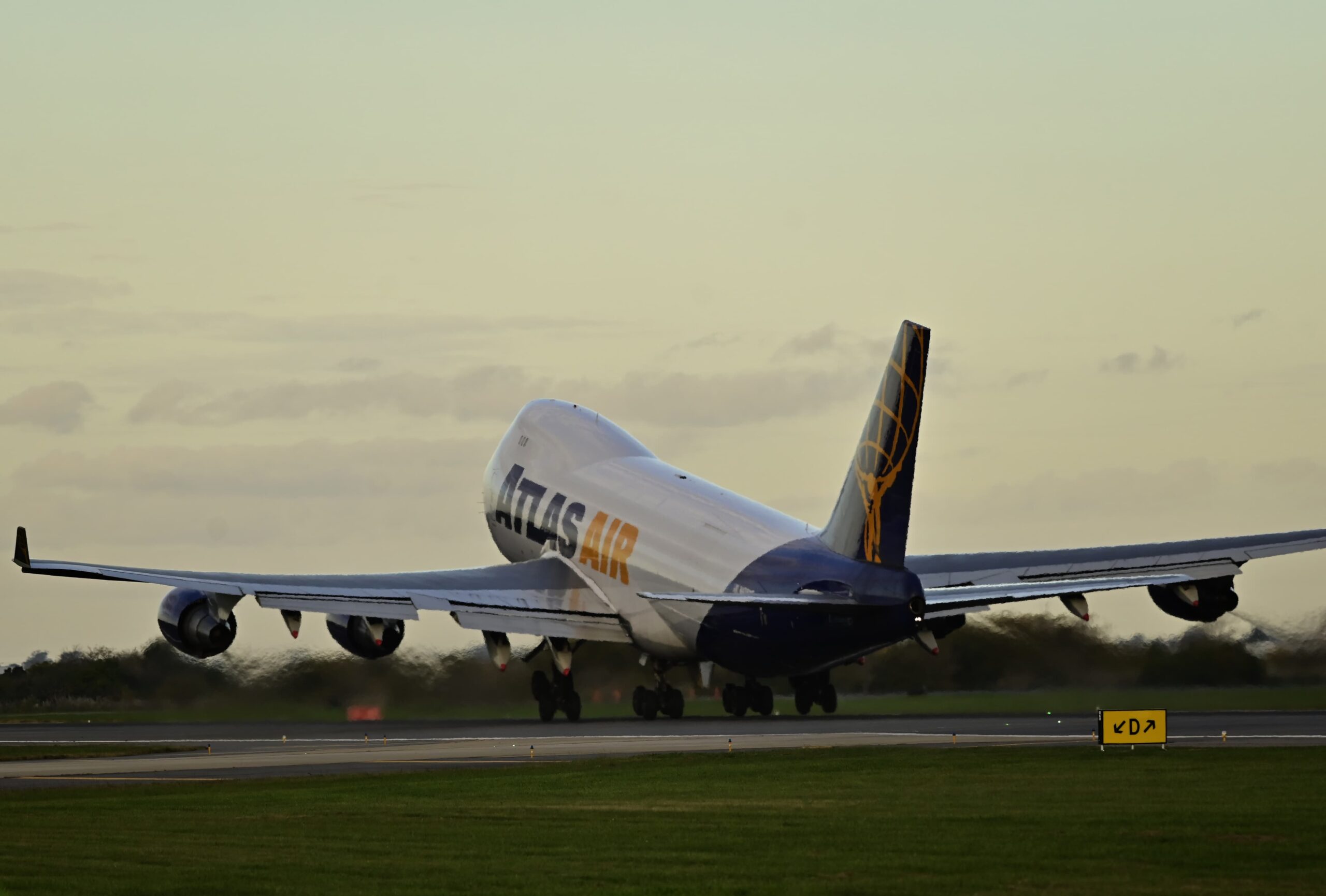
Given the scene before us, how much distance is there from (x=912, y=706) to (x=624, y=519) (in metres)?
9.11

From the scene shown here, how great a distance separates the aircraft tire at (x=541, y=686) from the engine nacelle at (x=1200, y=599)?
1635cm

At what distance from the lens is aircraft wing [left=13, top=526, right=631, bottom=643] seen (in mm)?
48156

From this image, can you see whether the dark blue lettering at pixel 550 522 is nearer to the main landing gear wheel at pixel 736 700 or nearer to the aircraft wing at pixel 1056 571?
the main landing gear wheel at pixel 736 700

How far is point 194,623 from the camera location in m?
50.2

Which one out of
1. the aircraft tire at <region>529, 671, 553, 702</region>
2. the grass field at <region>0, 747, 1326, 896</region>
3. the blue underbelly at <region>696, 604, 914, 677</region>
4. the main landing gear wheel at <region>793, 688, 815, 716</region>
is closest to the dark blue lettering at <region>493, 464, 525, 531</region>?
the aircraft tire at <region>529, 671, 553, 702</region>

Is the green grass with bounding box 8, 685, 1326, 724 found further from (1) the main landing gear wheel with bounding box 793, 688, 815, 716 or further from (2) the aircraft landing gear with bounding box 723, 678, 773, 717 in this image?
(2) the aircraft landing gear with bounding box 723, 678, 773, 717

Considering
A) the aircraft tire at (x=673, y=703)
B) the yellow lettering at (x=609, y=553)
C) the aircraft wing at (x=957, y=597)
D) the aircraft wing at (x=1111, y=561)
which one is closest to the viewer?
the aircraft wing at (x=957, y=597)

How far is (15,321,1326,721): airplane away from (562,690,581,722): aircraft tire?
0.04m

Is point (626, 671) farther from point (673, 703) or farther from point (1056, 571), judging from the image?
point (1056, 571)

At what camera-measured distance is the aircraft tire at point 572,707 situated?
2172 inches

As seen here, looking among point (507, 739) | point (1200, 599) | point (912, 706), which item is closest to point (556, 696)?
point (912, 706)

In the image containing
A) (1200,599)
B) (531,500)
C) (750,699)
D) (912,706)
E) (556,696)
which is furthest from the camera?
(531,500)

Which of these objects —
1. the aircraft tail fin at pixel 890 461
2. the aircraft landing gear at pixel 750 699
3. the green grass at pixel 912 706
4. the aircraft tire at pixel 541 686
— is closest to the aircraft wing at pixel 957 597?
the aircraft tail fin at pixel 890 461

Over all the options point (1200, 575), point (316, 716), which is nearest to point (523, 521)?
point (316, 716)
